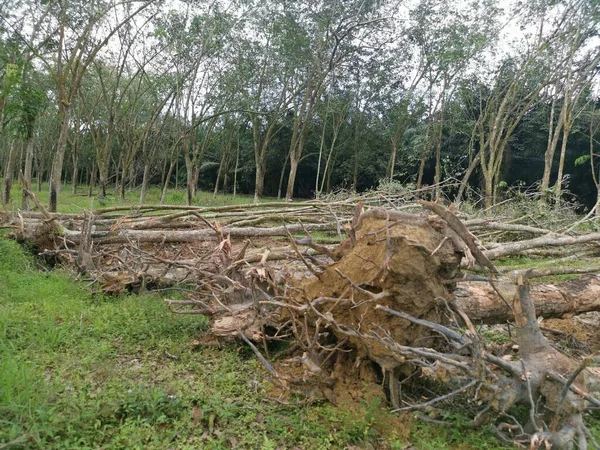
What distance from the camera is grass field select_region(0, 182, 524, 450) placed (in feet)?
7.95

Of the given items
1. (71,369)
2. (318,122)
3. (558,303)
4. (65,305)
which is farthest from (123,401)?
(318,122)

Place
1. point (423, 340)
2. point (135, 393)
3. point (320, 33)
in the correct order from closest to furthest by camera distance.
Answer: point (135, 393)
point (423, 340)
point (320, 33)

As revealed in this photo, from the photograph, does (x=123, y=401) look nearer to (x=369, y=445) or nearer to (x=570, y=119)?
(x=369, y=445)

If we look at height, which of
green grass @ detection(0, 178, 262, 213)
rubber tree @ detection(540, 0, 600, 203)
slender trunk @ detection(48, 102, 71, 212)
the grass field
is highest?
rubber tree @ detection(540, 0, 600, 203)

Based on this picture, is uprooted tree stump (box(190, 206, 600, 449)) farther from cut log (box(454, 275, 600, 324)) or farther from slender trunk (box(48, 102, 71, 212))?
slender trunk (box(48, 102, 71, 212))

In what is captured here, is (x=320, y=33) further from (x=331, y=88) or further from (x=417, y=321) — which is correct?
(x=417, y=321)

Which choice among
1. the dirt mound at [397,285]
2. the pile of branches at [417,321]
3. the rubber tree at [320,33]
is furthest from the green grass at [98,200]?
the dirt mound at [397,285]

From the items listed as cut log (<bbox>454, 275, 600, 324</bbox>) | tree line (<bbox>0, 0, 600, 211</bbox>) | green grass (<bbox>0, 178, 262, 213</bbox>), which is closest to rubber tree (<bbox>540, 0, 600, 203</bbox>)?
tree line (<bbox>0, 0, 600, 211</bbox>)

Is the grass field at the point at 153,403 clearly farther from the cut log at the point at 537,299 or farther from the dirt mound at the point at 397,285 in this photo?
the cut log at the point at 537,299

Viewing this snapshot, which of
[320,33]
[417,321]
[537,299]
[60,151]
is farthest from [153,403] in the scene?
[320,33]

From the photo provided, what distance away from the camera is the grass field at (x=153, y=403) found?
7.95 ft

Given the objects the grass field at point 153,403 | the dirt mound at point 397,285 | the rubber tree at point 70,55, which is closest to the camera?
the grass field at point 153,403

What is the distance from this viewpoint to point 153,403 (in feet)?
8.94

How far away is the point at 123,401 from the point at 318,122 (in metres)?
27.3
